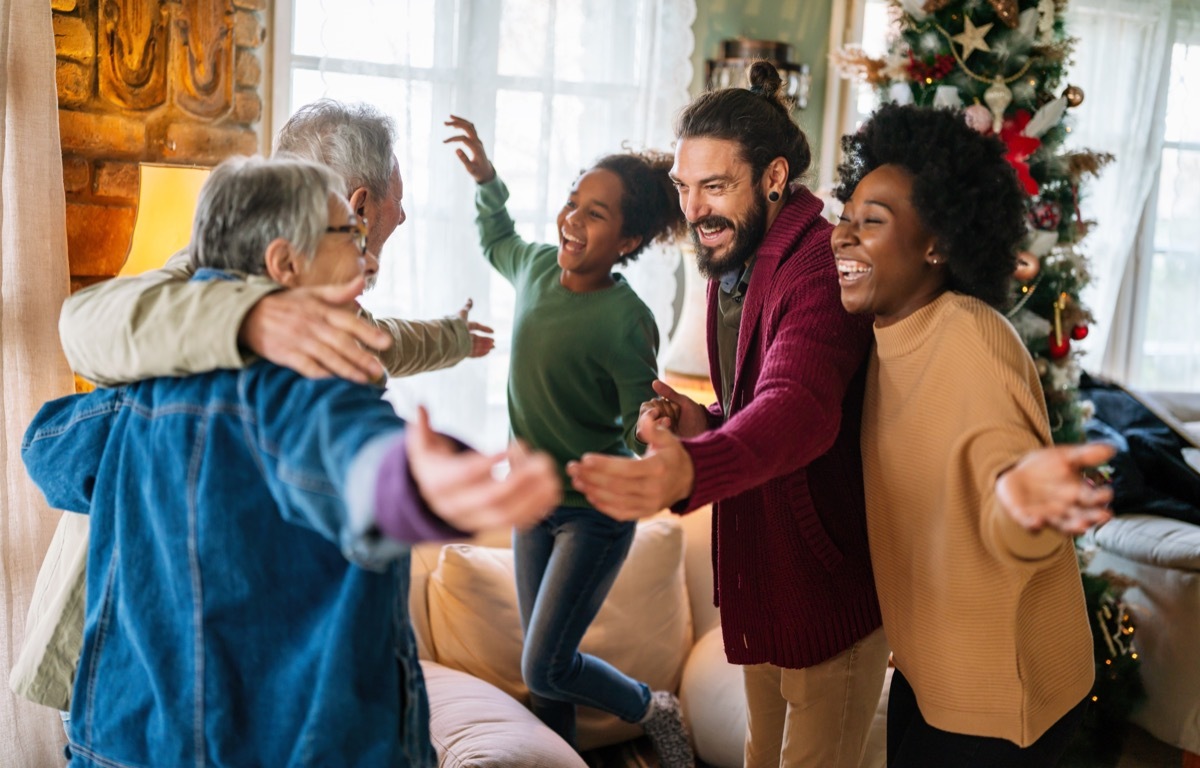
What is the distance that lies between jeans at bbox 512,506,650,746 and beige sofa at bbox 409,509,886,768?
4.4 inches

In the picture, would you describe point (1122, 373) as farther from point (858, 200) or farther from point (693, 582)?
point (858, 200)

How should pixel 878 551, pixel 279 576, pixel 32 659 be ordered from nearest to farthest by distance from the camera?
pixel 279 576 → pixel 32 659 → pixel 878 551

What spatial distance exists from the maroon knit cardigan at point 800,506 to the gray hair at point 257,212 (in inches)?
26.3

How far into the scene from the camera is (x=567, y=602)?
2361 mm

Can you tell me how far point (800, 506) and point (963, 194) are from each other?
520 millimetres

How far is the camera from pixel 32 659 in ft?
4.11

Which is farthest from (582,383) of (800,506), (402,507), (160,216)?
(402,507)

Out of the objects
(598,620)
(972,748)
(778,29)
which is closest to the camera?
(972,748)

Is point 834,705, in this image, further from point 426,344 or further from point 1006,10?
point 1006,10

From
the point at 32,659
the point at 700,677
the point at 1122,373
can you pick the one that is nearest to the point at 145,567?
the point at 32,659

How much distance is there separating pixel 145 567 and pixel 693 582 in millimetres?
2077

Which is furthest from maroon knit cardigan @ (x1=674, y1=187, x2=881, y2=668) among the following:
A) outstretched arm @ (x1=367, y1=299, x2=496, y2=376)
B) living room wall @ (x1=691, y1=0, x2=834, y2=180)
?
living room wall @ (x1=691, y1=0, x2=834, y2=180)

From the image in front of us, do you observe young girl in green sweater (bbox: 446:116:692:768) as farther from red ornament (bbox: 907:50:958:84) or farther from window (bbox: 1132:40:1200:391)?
window (bbox: 1132:40:1200:391)

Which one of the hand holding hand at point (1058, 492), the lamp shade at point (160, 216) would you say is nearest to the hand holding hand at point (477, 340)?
the lamp shade at point (160, 216)
